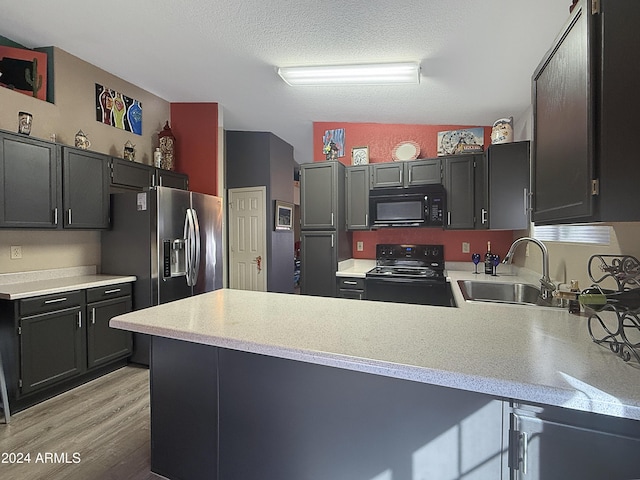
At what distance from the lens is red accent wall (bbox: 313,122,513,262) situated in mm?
3748

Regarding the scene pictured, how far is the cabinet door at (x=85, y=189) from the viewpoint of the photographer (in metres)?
2.88

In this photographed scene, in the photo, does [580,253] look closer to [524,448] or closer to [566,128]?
[566,128]

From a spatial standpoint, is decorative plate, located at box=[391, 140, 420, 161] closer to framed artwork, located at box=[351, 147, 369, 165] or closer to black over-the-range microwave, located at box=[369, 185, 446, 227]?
framed artwork, located at box=[351, 147, 369, 165]

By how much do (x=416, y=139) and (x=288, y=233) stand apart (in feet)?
9.41

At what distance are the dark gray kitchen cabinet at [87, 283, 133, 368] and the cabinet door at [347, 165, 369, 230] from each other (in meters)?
2.46

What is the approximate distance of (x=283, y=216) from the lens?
572cm

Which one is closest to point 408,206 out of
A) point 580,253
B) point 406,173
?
point 406,173

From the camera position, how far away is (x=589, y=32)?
84cm

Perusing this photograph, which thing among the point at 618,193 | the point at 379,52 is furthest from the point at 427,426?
the point at 379,52

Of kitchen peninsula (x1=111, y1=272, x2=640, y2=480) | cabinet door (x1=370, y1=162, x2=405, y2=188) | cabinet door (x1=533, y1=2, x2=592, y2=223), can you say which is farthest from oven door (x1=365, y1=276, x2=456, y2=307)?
cabinet door (x1=533, y1=2, x2=592, y2=223)

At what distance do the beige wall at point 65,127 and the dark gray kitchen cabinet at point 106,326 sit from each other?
590mm

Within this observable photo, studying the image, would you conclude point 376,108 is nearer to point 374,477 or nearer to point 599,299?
point 599,299

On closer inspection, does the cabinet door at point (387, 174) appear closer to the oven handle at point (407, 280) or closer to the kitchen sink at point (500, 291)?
the oven handle at point (407, 280)

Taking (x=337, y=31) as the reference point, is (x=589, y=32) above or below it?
below
